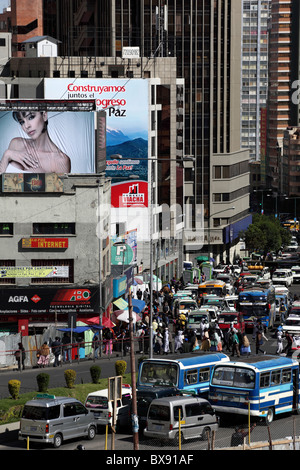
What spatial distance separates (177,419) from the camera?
3206cm

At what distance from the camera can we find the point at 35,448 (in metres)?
32.1

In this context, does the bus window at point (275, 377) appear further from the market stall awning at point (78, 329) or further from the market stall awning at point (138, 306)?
the market stall awning at point (138, 306)

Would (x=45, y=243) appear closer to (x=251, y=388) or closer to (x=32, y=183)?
(x=32, y=183)

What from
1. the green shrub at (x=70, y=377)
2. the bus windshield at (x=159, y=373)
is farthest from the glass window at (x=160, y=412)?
the green shrub at (x=70, y=377)

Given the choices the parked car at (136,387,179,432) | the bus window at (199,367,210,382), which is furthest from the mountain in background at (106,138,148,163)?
the parked car at (136,387,179,432)

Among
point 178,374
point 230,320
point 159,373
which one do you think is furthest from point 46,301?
point 178,374

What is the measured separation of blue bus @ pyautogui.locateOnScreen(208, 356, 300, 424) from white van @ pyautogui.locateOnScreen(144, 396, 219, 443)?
2.09 m

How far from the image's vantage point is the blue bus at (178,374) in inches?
1420

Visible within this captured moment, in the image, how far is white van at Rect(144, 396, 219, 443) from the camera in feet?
105

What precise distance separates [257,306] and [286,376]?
2596 cm

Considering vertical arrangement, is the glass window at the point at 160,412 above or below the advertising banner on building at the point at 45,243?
below

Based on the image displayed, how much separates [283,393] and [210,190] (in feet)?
313

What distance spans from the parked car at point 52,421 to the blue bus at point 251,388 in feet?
15.9
